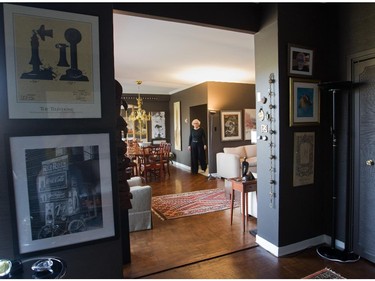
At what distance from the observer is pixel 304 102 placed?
250 centimetres

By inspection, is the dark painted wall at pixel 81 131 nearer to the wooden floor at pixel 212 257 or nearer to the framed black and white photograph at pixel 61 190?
the framed black and white photograph at pixel 61 190

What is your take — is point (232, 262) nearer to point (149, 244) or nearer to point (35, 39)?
point (149, 244)

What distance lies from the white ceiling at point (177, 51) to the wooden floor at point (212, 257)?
269cm

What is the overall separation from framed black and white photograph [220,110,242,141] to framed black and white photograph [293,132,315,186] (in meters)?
4.06

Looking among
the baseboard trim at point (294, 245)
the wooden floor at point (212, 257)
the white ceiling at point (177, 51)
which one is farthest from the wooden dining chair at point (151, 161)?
the baseboard trim at point (294, 245)

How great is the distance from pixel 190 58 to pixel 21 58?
3.25 meters

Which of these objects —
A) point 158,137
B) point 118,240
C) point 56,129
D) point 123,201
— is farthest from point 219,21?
point 158,137

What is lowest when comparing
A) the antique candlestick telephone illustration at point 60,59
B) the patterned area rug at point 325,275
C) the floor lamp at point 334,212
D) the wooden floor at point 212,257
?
the wooden floor at point 212,257

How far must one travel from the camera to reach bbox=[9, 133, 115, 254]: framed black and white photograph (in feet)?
5.06

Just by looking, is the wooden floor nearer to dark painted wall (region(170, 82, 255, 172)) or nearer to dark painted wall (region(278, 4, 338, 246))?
dark painted wall (region(278, 4, 338, 246))

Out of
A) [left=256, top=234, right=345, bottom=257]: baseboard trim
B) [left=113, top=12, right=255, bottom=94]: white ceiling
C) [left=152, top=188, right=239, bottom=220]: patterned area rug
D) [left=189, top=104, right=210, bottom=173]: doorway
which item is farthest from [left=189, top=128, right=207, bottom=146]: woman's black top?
[left=256, top=234, right=345, bottom=257]: baseboard trim

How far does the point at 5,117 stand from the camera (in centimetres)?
151

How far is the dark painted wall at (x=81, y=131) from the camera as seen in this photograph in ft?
4.97

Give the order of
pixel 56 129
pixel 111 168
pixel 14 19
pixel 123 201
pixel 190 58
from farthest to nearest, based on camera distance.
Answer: pixel 190 58 → pixel 123 201 → pixel 111 168 → pixel 56 129 → pixel 14 19
